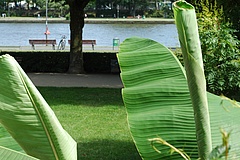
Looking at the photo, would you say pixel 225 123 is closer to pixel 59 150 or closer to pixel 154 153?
pixel 154 153

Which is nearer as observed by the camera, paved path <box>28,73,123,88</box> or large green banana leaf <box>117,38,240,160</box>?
large green banana leaf <box>117,38,240,160</box>

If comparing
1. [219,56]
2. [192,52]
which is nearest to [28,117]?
[192,52]

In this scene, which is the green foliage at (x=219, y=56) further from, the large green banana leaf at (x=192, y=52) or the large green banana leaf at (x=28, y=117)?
the large green banana leaf at (x=192, y=52)

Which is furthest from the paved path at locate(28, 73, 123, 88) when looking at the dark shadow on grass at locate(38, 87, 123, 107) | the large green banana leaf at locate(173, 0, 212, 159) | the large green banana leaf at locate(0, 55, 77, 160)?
the large green banana leaf at locate(173, 0, 212, 159)

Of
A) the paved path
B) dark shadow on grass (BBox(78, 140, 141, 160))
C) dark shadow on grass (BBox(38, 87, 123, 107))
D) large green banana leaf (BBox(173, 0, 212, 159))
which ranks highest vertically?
large green banana leaf (BBox(173, 0, 212, 159))

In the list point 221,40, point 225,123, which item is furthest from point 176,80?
point 221,40

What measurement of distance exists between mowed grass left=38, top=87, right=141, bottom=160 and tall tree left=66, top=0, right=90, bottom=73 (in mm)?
3773

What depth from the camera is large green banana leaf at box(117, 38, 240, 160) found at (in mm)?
2402

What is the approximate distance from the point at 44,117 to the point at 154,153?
77cm

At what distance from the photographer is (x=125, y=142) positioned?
8594 mm

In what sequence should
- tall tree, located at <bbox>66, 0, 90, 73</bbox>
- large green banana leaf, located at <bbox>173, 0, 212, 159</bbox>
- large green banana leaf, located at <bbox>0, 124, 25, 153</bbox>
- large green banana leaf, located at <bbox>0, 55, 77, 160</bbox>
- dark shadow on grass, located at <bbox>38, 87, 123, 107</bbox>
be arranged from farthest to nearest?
tall tree, located at <bbox>66, 0, 90, 73</bbox>
dark shadow on grass, located at <bbox>38, 87, 123, 107</bbox>
large green banana leaf, located at <bbox>0, 124, 25, 153</bbox>
large green banana leaf, located at <bbox>0, 55, 77, 160</bbox>
large green banana leaf, located at <bbox>173, 0, 212, 159</bbox>

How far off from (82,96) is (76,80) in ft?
11.6

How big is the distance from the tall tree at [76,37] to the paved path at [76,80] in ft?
1.50

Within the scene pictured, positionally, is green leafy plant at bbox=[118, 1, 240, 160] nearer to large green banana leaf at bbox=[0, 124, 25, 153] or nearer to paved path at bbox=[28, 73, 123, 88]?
large green banana leaf at bbox=[0, 124, 25, 153]
